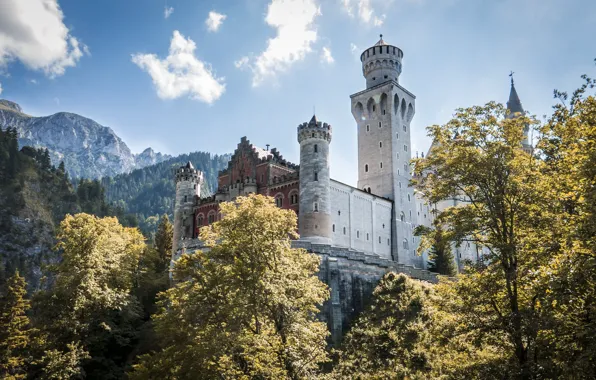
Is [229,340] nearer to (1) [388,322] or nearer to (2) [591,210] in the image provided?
(2) [591,210]

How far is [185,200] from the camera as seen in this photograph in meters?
60.5

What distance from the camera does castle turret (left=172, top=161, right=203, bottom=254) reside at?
5909 centimetres

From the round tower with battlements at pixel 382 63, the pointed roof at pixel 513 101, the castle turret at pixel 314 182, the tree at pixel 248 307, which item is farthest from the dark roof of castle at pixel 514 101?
the tree at pixel 248 307

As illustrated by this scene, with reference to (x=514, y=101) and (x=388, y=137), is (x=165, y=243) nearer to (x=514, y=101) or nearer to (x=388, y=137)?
(x=388, y=137)

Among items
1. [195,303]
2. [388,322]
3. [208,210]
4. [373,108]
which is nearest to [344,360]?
[388,322]

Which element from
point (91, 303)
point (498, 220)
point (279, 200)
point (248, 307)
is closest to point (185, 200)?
point (279, 200)

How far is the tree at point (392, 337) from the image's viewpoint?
101 feet

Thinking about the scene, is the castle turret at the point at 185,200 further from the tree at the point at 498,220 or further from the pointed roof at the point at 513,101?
the pointed roof at the point at 513,101

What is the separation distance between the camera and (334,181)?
52.6 metres

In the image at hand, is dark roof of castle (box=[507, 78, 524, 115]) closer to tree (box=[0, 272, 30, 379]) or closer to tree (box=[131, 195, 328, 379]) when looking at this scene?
tree (box=[131, 195, 328, 379])

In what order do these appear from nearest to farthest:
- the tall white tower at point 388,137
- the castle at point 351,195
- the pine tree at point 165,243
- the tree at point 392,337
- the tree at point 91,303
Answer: the tree at point 392,337 → the tree at point 91,303 → the castle at point 351,195 → the tall white tower at point 388,137 → the pine tree at point 165,243

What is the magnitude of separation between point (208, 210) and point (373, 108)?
26.6 metres

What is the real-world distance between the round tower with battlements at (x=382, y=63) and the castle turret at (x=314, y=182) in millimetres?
20700

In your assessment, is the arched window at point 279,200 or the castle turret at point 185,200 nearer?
the arched window at point 279,200
